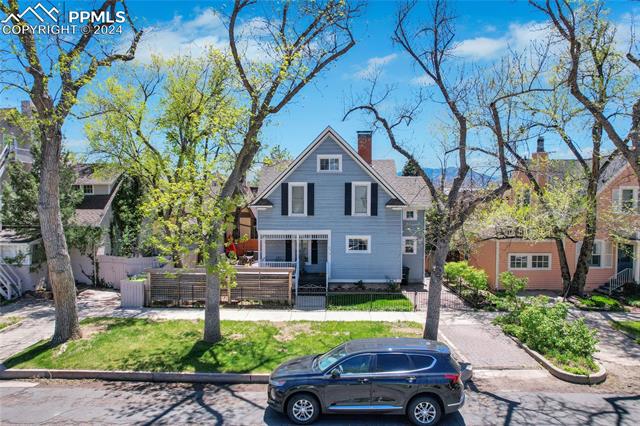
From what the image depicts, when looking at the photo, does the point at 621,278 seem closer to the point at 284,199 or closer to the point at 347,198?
the point at 347,198

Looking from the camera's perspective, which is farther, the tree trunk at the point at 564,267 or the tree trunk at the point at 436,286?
the tree trunk at the point at 564,267

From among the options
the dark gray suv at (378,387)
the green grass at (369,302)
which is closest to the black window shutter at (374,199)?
the green grass at (369,302)

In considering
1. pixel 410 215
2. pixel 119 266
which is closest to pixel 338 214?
pixel 410 215

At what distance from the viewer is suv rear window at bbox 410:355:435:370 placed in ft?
30.1

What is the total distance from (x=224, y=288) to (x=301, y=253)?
20.3ft

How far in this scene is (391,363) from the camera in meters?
9.27

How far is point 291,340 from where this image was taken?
563 inches

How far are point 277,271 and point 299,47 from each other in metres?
9.94

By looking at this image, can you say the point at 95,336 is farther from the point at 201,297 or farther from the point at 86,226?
the point at 86,226

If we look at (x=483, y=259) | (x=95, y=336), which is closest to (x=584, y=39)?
(x=483, y=259)

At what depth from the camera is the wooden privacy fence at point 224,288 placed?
19.0 meters

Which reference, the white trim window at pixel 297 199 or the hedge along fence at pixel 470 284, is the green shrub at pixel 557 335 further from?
the white trim window at pixel 297 199

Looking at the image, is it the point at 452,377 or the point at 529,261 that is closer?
→ the point at 452,377

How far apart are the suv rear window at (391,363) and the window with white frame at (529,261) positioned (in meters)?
18.2
